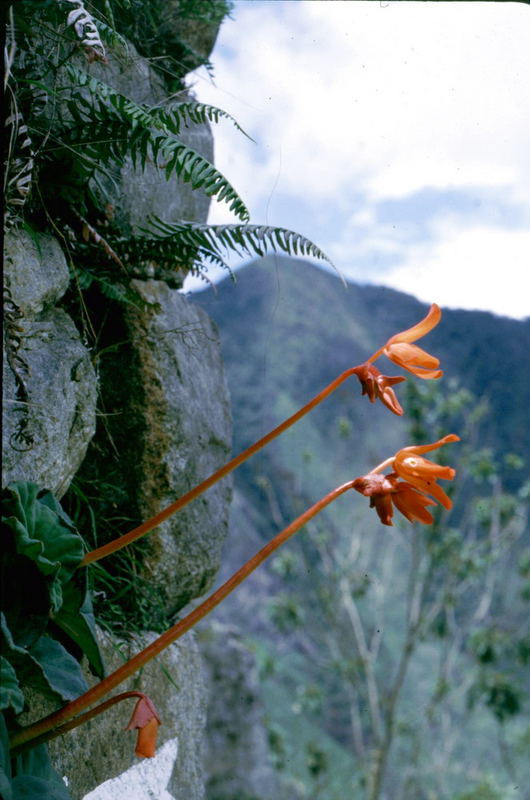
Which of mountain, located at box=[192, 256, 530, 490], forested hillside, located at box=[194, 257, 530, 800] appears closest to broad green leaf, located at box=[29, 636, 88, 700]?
forested hillside, located at box=[194, 257, 530, 800]

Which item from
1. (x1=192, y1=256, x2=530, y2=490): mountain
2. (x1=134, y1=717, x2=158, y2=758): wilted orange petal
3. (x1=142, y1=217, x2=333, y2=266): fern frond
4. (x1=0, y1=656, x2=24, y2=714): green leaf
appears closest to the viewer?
(x1=0, y1=656, x2=24, y2=714): green leaf

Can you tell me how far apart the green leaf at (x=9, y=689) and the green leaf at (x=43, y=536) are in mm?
92

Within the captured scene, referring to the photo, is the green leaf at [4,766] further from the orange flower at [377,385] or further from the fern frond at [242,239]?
the fern frond at [242,239]

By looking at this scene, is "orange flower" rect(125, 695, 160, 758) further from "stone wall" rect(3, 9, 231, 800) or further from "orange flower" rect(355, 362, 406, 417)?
"orange flower" rect(355, 362, 406, 417)

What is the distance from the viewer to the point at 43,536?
77 centimetres

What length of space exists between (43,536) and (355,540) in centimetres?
582

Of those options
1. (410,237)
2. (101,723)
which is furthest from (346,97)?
(101,723)

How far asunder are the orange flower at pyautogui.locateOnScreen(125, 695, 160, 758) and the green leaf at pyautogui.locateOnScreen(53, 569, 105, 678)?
0.08m

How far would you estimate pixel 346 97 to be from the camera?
1906mm

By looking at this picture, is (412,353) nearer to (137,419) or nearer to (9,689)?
(9,689)

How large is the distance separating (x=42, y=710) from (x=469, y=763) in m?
9.41

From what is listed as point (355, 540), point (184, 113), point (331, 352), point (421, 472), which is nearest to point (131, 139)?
point (184, 113)

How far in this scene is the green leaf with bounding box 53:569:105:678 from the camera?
0.81 meters

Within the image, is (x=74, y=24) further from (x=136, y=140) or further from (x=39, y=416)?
(x=39, y=416)
